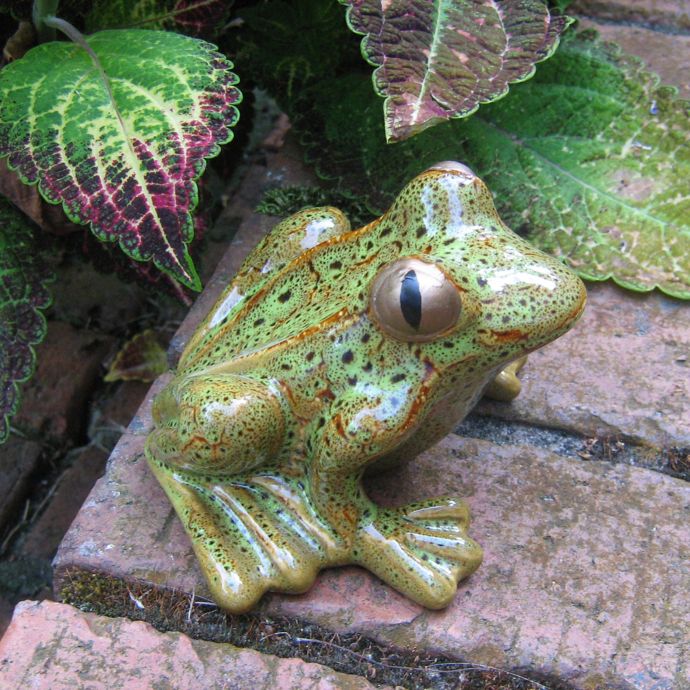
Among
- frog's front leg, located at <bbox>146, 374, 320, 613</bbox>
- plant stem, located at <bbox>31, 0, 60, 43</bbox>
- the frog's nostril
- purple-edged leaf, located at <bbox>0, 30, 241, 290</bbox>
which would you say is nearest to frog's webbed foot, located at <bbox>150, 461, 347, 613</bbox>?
frog's front leg, located at <bbox>146, 374, 320, 613</bbox>

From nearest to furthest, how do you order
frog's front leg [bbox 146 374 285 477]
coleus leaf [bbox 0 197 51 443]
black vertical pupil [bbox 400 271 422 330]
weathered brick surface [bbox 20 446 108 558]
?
black vertical pupil [bbox 400 271 422 330]
frog's front leg [bbox 146 374 285 477]
coleus leaf [bbox 0 197 51 443]
weathered brick surface [bbox 20 446 108 558]

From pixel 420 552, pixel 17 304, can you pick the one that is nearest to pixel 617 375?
pixel 420 552

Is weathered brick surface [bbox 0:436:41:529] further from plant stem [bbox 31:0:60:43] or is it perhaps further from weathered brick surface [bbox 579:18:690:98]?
weathered brick surface [bbox 579:18:690:98]

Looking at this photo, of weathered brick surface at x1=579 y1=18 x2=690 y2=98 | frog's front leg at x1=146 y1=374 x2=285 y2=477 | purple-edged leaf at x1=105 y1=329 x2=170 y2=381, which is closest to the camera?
frog's front leg at x1=146 y1=374 x2=285 y2=477

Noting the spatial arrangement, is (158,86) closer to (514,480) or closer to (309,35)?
(309,35)

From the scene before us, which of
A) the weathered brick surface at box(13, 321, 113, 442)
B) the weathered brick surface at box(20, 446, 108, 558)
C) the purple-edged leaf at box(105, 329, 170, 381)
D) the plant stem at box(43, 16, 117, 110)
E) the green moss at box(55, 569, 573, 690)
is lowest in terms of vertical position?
the weathered brick surface at box(20, 446, 108, 558)

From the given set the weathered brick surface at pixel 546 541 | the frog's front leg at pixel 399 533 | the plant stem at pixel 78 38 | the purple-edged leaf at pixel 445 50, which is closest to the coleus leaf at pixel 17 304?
the weathered brick surface at pixel 546 541

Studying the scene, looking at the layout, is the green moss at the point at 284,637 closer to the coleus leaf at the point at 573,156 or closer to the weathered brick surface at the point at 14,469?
the weathered brick surface at the point at 14,469
